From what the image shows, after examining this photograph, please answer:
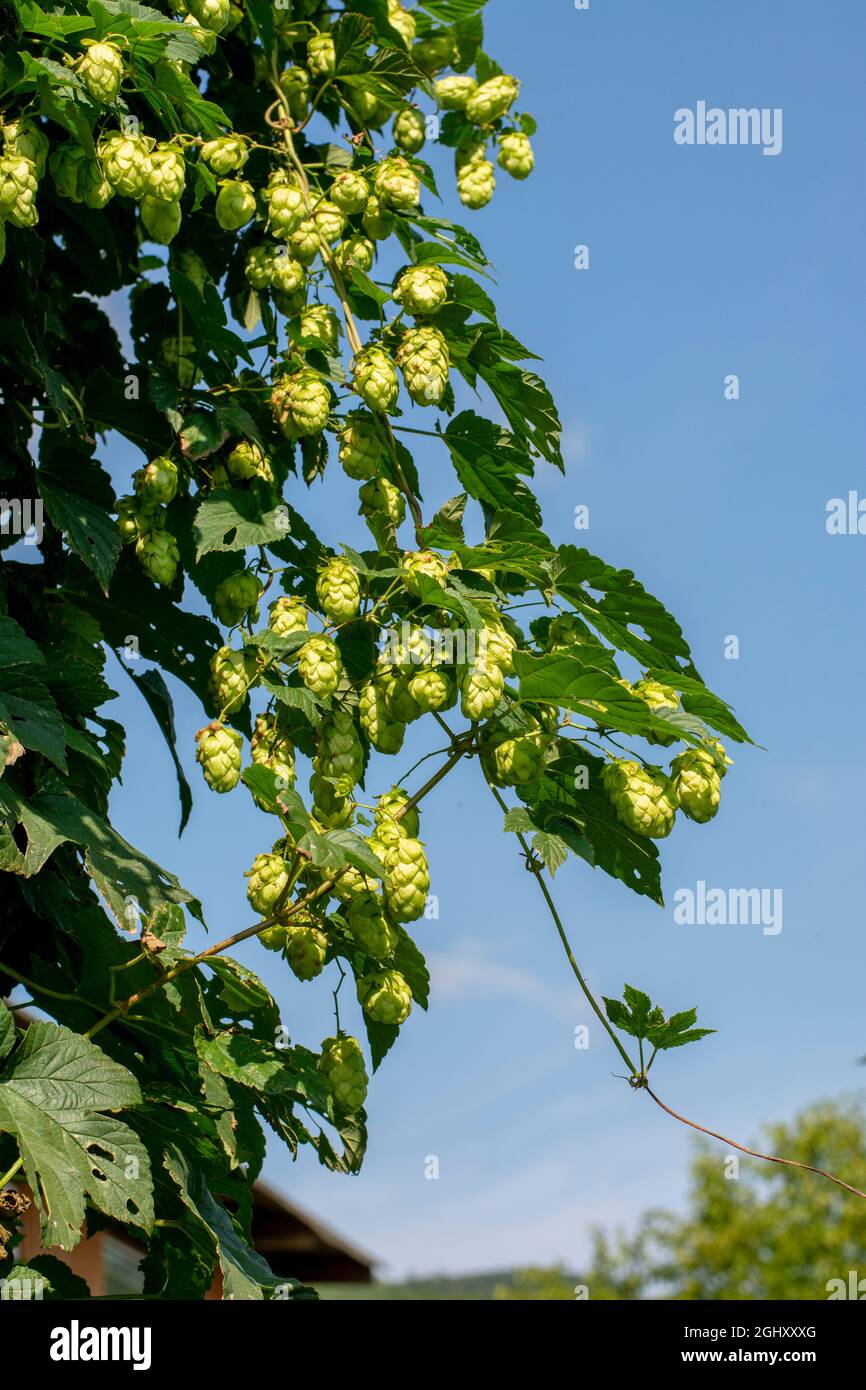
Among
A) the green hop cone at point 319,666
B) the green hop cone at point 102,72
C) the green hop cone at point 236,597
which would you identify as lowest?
the green hop cone at point 319,666

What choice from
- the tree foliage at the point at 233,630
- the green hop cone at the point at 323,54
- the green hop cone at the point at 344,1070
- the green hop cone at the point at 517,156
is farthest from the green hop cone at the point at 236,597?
the green hop cone at the point at 517,156

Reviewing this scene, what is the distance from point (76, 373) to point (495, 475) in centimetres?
81

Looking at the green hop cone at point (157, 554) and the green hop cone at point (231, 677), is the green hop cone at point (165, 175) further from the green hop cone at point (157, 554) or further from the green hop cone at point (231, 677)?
the green hop cone at point (231, 677)

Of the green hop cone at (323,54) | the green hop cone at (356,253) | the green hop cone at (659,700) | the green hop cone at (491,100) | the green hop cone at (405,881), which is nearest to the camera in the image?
the green hop cone at (405,881)

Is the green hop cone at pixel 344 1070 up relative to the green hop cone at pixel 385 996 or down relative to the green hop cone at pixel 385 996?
down

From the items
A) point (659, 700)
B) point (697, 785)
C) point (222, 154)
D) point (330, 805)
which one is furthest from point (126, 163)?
point (697, 785)

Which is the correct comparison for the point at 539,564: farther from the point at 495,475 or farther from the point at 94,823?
the point at 94,823

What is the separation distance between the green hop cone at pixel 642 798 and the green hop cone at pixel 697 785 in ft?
0.06

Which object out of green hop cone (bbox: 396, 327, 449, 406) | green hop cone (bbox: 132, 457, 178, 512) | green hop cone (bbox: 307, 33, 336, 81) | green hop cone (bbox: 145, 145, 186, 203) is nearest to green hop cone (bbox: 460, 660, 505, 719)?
green hop cone (bbox: 396, 327, 449, 406)

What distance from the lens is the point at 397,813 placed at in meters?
2.24

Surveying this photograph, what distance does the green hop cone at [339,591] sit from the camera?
236 centimetres

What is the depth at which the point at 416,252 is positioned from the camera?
2699 mm
